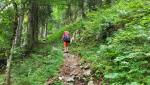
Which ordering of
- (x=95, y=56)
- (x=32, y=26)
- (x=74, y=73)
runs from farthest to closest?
(x=32, y=26)
(x=95, y=56)
(x=74, y=73)

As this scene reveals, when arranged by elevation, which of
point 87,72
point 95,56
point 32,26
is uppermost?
point 32,26

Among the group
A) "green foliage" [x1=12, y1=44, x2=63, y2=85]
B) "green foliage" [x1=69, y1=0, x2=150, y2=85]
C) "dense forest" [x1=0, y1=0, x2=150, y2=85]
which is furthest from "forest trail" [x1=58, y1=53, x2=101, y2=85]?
"green foliage" [x1=12, y1=44, x2=63, y2=85]

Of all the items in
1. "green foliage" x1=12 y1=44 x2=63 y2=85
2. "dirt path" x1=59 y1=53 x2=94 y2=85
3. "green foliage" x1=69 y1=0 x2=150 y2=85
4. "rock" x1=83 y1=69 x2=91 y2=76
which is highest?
"green foliage" x1=69 y1=0 x2=150 y2=85

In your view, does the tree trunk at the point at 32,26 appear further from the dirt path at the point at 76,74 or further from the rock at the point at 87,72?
the rock at the point at 87,72

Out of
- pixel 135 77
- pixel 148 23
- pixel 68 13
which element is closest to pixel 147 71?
pixel 135 77

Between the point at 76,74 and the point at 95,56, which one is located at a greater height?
the point at 95,56

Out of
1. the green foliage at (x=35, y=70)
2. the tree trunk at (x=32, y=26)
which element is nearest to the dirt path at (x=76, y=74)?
the green foliage at (x=35, y=70)

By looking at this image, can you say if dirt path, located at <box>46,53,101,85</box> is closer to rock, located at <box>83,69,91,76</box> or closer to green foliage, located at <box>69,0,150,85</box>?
rock, located at <box>83,69,91,76</box>

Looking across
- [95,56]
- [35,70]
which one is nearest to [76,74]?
[95,56]

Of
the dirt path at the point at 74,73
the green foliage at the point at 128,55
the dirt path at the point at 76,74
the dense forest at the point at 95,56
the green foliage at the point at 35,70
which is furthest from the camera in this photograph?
the green foliage at the point at 35,70

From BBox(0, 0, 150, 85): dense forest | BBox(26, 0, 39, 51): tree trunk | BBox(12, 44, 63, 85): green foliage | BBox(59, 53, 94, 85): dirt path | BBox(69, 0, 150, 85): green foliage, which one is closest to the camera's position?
BBox(69, 0, 150, 85): green foliage

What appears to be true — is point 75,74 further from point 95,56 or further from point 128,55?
point 128,55

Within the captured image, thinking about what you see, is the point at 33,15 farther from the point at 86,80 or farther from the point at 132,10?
the point at 86,80

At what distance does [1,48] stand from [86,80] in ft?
25.5
